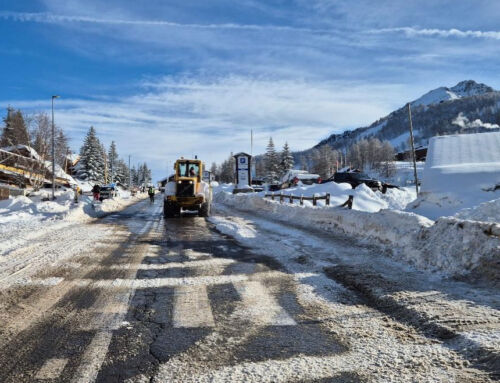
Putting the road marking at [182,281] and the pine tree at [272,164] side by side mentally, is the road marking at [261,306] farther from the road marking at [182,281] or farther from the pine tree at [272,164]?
the pine tree at [272,164]

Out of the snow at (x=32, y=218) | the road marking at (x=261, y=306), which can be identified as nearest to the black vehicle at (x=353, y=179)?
the snow at (x=32, y=218)

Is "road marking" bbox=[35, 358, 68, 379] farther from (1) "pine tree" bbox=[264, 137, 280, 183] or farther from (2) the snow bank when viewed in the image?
(1) "pine tree" bbox=[264, 137, 280, 183]

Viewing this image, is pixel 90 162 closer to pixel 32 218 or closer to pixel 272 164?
pixel 272 164

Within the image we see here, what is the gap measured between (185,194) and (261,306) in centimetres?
1515

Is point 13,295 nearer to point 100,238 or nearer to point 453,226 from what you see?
point 100,238

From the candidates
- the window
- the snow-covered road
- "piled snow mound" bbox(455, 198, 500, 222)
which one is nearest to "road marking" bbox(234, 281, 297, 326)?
the snow-covered road

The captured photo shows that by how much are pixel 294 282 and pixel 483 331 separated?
2667 millimetres

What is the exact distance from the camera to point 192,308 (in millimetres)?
4582

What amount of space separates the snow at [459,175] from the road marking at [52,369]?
1456 cm

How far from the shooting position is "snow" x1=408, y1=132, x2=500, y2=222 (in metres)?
15.2

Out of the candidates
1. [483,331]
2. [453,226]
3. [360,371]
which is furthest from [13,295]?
[453,226]

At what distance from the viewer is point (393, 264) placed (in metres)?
7.01

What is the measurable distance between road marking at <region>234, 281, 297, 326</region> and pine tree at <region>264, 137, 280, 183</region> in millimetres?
79097

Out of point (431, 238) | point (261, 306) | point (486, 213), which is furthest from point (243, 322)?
point (486, 213)
